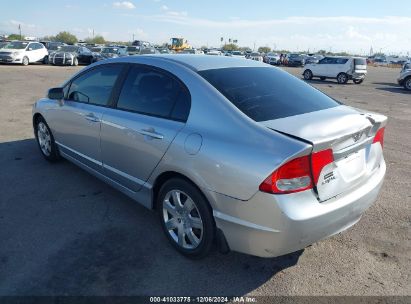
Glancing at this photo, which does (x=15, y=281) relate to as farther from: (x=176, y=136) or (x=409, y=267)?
(x=409, y=267)

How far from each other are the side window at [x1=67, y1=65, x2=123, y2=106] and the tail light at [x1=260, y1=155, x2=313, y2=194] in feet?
7.45

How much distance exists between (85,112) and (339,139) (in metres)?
2.89

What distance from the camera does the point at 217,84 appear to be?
10.1 ft

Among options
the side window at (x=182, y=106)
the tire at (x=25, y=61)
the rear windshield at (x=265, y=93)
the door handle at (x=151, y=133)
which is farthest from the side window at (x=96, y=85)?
the tire at (x=25, y=61)

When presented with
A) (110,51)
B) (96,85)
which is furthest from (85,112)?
(110,51)

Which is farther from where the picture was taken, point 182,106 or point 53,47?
point 53,47

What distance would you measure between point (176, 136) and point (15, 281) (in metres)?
1.71

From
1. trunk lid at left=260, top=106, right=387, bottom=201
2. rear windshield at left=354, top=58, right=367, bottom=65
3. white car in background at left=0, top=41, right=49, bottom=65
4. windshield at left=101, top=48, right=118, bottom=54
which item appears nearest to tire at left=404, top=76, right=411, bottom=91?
rear windshield at left=354, top=58, right=367, bottom=65

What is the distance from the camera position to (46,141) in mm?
5422

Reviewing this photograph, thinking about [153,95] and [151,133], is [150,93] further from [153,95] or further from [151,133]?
[151,133]

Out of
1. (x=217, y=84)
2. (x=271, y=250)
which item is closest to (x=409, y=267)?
(x=271, y=250)

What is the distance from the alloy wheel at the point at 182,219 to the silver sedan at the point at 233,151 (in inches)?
0.4

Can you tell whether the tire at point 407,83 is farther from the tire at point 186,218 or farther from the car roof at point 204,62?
the tire at point 186,218

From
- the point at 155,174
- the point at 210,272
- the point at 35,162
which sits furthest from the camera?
the point at 35,162
